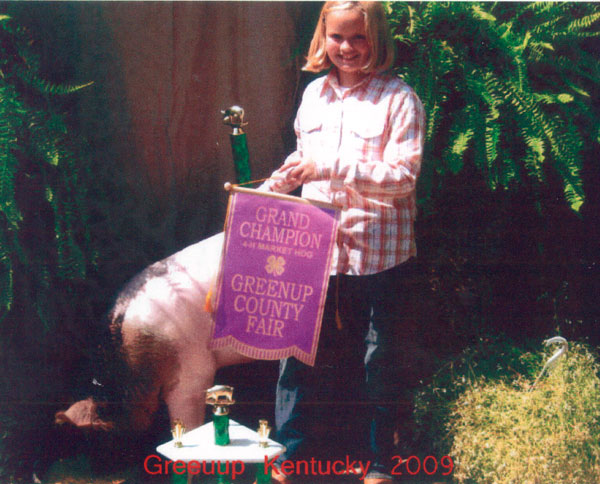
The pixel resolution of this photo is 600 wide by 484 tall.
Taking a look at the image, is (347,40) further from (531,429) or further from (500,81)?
(531,429)

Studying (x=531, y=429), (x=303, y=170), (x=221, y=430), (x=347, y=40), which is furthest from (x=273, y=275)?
(x=531, y=429)

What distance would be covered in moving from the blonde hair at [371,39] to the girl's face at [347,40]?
2 cm

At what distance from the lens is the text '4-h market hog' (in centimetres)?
283

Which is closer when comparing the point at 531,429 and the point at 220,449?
the point at 220,449

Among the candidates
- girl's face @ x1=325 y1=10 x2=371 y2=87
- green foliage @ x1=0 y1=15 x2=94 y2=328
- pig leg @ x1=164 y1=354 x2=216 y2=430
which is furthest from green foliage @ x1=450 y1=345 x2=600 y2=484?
green foliage @ x1=0 y1=15 x2=94 y2=328

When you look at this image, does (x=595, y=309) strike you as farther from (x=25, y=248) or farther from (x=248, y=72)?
(x=25, y=248)

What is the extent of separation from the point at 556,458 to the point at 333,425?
1.02 meters

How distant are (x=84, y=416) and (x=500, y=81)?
2.41 meters

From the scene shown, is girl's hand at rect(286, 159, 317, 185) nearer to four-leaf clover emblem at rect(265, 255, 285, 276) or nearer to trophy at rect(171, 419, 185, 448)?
four-leaf clover emblem at rect(265, 255, 285, 276)

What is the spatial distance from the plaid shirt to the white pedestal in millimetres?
762

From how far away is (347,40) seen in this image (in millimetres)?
2482

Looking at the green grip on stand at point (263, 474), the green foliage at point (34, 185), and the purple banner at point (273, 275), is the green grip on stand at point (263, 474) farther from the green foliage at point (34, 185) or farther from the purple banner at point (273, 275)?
the green foliage at point (34, 185)

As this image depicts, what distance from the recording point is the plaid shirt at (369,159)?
2455mm

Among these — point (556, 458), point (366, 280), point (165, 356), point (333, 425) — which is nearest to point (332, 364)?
point (333, 425)
